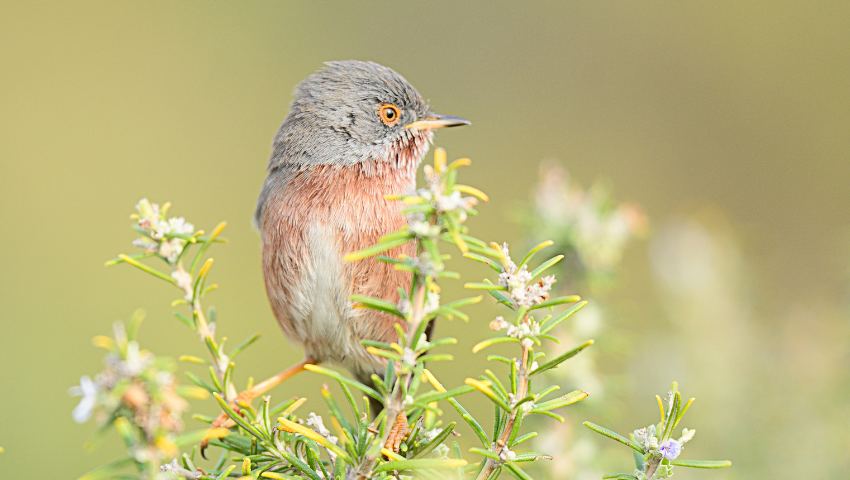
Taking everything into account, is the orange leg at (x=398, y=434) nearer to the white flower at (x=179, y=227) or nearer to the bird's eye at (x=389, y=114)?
the white flower at (x=179, y=227)

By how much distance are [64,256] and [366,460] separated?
8.00 meters

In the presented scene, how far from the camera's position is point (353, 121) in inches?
143

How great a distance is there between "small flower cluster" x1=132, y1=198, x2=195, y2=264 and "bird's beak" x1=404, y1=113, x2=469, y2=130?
74.3 inches

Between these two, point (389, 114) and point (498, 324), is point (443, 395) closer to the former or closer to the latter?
point (498, 324)

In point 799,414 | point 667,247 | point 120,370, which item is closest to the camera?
point 120,370

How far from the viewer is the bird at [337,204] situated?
10.4 feet

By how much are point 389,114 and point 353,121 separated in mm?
271

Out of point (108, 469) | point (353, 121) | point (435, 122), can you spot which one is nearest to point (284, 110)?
point (435, 122)

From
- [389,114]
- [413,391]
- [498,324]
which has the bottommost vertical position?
[413,391]

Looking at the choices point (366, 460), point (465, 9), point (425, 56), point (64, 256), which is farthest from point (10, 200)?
point (366, 460)

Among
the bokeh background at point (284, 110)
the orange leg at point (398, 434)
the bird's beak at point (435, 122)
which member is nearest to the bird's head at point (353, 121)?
the bird's beak at point (435, 122)

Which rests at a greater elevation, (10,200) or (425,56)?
(425,56)

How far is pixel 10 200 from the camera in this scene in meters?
8.49

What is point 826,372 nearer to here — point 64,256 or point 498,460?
point 498,460
